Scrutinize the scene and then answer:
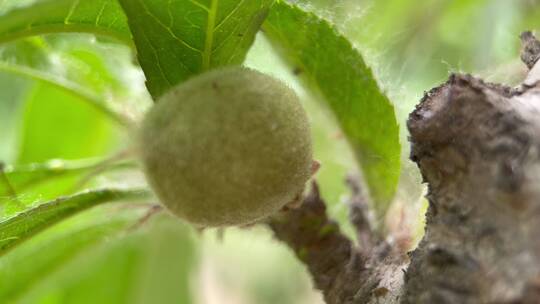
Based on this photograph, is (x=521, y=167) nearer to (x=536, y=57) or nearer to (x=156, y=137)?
(x=536, y=57)

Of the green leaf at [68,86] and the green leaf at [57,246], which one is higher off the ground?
the green leaf at [68,86]

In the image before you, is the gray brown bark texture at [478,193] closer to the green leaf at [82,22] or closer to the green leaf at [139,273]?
the green leaf at [82,22]

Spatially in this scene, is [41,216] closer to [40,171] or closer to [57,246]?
[40,171]

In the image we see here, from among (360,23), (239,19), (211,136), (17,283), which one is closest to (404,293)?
(211,136)

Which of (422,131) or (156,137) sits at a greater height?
(422,131)

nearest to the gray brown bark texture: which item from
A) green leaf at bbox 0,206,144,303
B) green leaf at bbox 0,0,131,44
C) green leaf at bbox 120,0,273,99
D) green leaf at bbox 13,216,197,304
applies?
green leaf at bbox 120,0,273,99

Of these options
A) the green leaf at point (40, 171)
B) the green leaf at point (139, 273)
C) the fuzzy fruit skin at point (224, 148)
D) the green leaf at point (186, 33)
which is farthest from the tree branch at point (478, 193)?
the green leaf at point (139, 273)
